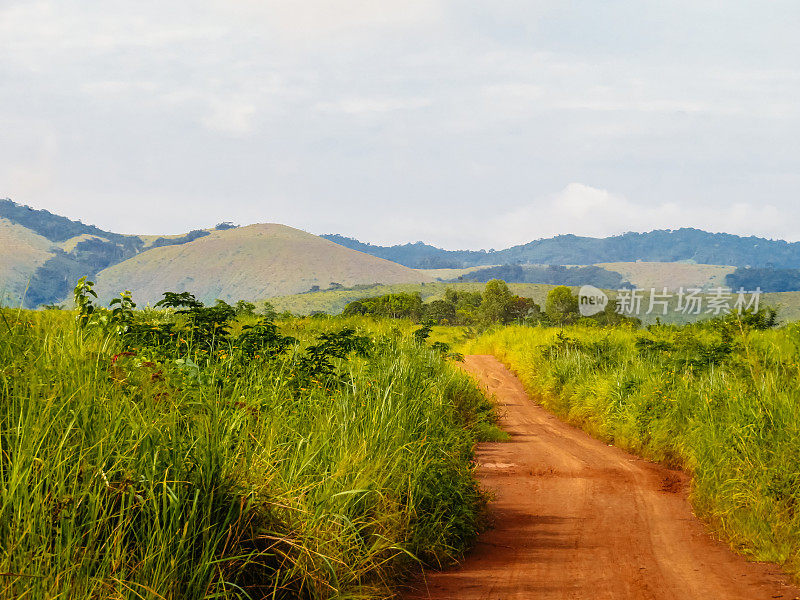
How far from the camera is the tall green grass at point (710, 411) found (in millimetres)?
6512

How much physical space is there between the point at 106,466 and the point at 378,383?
13.1 ft

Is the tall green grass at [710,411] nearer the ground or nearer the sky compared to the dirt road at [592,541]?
nearer the sky

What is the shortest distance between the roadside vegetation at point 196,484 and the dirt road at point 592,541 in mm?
512

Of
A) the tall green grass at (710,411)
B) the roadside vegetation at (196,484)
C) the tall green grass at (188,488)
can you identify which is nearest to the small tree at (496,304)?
the tall green grass at (710,411)

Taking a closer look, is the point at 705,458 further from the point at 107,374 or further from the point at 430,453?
the point at 107,374

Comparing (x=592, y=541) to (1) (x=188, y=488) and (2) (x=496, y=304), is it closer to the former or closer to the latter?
(1) (x=188, y=488)

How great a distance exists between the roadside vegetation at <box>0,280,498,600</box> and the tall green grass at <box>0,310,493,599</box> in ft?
0.04

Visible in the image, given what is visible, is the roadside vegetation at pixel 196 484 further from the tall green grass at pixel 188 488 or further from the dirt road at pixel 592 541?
the dirt road at pixel 592 541

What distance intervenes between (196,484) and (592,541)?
4.42 metres

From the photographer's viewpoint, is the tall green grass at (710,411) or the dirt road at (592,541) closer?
the dirt road at (592,541)

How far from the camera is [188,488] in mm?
3986

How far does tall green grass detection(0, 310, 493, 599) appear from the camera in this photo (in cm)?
340

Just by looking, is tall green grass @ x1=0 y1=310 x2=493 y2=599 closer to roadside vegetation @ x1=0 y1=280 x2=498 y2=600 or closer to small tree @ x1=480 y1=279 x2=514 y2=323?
roadside vegetation @ x1=0 y1=280 x2=498 y2=600

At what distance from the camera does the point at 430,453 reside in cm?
681
